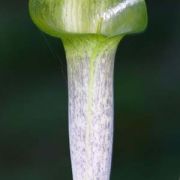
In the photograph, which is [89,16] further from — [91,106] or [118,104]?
[118,104]

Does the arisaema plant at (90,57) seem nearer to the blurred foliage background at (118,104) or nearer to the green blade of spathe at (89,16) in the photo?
the green blade of spathe at (89,16)

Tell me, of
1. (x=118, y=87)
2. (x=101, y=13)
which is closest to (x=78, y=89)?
(x=101, y=13)

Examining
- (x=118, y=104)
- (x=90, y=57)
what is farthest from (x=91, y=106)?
(x=118, y=104)

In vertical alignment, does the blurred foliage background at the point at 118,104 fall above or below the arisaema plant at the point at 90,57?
below

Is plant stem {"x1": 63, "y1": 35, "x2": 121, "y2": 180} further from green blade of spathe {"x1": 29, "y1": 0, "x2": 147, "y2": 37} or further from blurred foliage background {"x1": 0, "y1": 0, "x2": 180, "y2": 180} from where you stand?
blurred foliage background {"x1": 0, "y1": 0, "x2": 180, "y2": 180}

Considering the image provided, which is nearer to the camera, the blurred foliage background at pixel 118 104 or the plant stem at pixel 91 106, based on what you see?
the plant stem at pixel 91 106

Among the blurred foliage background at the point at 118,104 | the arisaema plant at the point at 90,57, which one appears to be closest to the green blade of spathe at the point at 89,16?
the arisaema plant at the point at 90,57

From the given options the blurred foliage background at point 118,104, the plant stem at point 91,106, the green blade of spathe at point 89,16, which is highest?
the green blade of spathe at point 89,16

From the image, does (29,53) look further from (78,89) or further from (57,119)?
(78,89)
